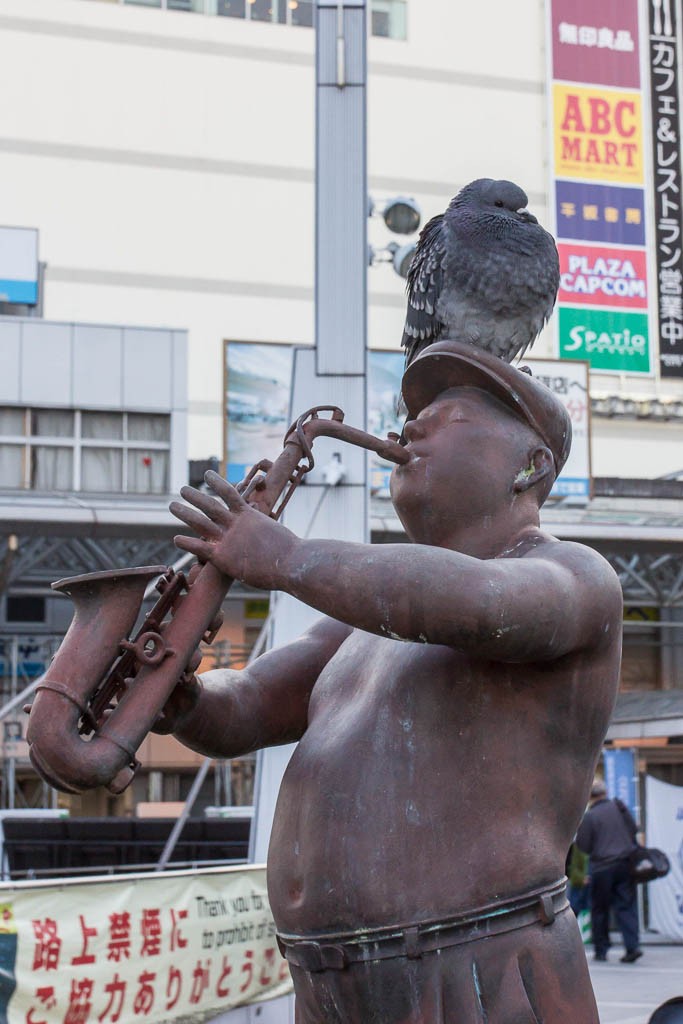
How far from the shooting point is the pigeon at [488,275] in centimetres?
273

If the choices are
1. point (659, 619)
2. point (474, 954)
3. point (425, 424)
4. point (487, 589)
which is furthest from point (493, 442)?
point (659, 619)

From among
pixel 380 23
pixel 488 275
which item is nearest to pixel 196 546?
pixel 488 275

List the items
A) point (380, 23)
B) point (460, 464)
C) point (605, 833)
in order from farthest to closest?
point (380, 23), point (605, 833), point (460, 464)

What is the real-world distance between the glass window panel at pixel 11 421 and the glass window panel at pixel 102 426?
0.97 metres

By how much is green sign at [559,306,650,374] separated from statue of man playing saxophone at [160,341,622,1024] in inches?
1091

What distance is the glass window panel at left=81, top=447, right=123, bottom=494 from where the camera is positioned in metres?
23.1

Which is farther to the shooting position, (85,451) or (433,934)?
(85,451)

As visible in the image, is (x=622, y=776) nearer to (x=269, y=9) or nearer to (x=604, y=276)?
(x=604, y=276)

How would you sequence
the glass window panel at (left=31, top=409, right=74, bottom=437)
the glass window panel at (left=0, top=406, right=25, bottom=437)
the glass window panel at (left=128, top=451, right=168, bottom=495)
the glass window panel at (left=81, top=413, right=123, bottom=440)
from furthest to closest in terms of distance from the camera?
the glass window panel at (left=128, top=451, right=168, bottom=495), the glass window panel at (left=81, top=413, right=123, bottom=440), the glass window panel at (left=31, top=409, right=74, bottom=437), the glass window panel at (left=0, top=406, right=25, bottom=437)

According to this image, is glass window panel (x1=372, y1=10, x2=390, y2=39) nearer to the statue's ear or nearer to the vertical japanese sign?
the vertical japanese sign

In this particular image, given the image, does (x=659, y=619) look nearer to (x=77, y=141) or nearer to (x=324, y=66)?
(x=77, y=141)

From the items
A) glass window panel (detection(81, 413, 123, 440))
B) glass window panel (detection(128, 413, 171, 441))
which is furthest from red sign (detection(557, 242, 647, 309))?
glass window panel (detection(81, 413, 123, 440))

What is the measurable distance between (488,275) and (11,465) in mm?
20678

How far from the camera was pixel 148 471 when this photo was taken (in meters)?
23.1
